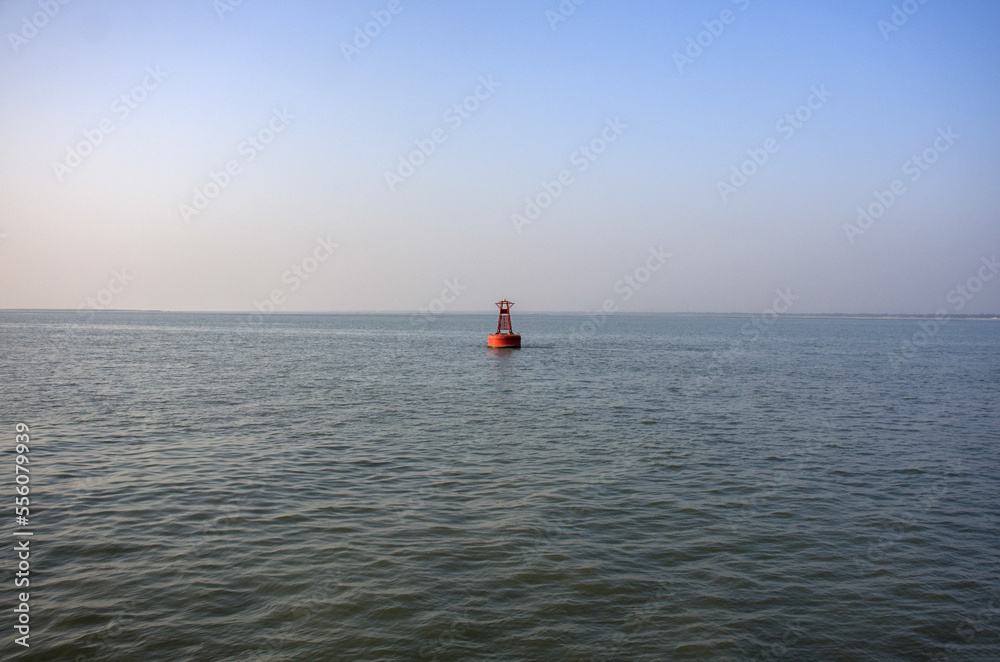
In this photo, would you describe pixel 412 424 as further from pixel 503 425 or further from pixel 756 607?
pixel 756 607

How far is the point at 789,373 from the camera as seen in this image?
4859 centimetres

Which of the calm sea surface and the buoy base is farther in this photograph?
the buoy base

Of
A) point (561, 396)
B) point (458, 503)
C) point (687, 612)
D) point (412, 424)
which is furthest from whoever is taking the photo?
point (561, 396)

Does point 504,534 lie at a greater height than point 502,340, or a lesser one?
lesser

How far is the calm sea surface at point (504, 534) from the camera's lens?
333 inches

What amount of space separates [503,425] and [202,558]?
1487 cm

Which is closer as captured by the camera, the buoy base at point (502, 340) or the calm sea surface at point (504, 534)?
the calm sea surface at point (504, 534)

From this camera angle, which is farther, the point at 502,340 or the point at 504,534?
the point at 502,340

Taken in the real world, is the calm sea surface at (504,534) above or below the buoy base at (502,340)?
below

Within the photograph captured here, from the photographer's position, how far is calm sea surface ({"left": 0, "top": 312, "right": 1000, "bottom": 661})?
8.46m

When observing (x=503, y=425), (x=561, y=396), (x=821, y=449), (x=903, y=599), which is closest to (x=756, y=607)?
(x=903, y=599)

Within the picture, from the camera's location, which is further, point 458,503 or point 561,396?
point 561,396

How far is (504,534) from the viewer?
480 inches

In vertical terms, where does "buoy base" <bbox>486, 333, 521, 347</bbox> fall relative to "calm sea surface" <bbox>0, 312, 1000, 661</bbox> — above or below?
above
